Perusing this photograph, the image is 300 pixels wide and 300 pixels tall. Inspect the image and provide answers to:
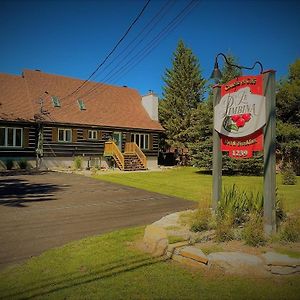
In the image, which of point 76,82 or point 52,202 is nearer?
point 52,202

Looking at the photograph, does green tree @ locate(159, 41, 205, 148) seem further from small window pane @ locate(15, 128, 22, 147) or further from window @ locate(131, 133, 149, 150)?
small window pane @ locate(15, 128, 22, 147)

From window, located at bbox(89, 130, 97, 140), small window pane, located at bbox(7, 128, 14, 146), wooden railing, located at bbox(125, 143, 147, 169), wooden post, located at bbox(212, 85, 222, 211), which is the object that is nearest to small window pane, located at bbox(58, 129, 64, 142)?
window, located at bbox(89, 130, 97, 140)

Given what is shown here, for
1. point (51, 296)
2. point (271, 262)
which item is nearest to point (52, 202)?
point (51, 296)

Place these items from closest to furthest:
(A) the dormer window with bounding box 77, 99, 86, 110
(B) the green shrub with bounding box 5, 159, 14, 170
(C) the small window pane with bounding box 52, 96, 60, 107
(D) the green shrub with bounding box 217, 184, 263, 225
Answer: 1. (D) the green shrub with bounding box 217, 184, 263, 225
2. (B) the green shrub with bounding box 5, 159, 14, 170
3. (C) the small window pane with bounding box 52, 96, 60, 107
4. (A) the dormer window with bounding box 77, 99, 86, 110

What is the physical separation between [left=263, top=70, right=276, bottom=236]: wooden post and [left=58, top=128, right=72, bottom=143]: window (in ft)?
81.0

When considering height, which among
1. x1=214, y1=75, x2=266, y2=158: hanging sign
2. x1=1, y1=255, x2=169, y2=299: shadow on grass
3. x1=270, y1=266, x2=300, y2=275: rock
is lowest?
x1=1, y1=255, x2=169, y2=299: shadow on grass

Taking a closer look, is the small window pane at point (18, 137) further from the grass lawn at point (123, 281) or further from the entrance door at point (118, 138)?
Result: the grass lawn at point (123, 281)

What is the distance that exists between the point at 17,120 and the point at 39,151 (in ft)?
10.4

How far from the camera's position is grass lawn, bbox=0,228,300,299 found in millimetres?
4676

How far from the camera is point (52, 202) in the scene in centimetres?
1252

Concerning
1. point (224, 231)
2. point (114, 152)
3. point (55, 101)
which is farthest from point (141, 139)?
point (224, 231)

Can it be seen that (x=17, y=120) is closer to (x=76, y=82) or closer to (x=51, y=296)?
(x=76, y=82)

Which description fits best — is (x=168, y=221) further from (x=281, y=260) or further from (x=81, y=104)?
(x=81, y=104)

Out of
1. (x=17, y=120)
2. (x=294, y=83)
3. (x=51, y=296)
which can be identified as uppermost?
(x=294, y=83)
